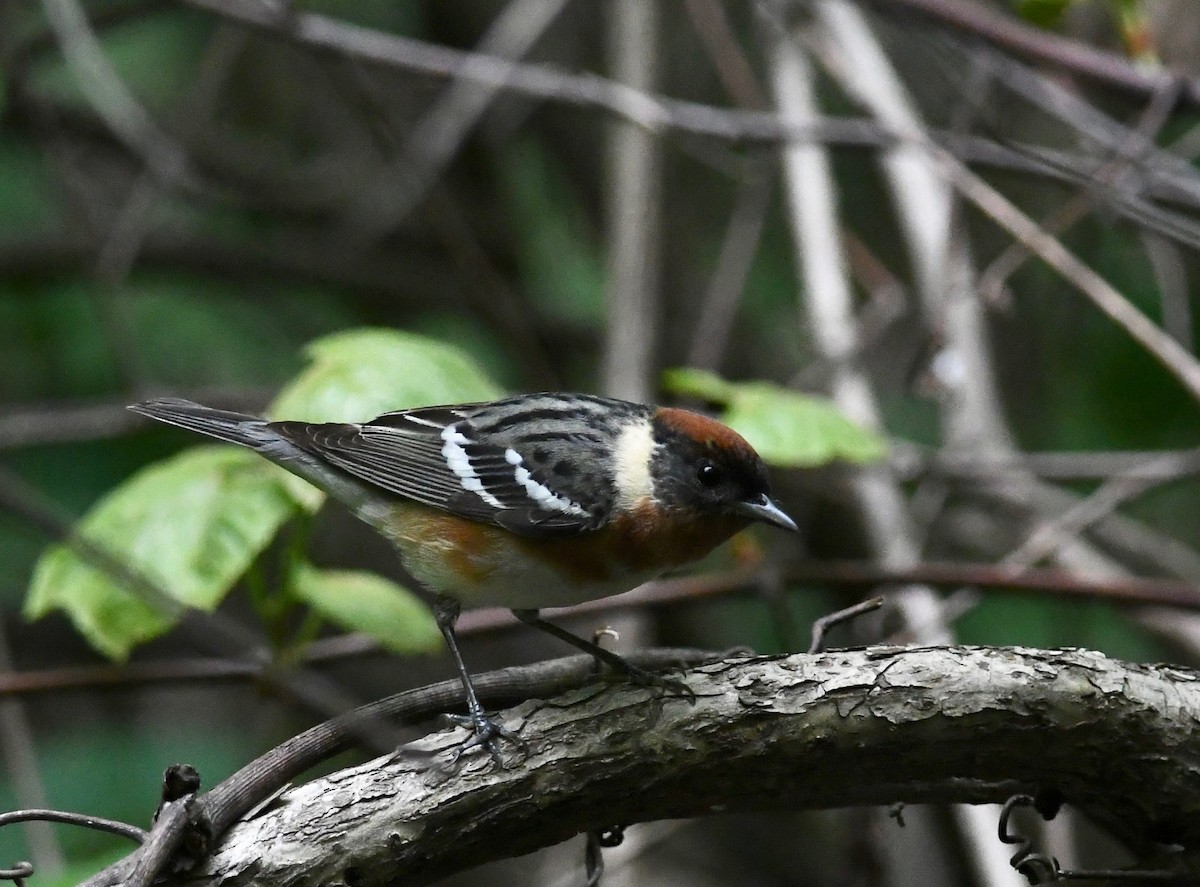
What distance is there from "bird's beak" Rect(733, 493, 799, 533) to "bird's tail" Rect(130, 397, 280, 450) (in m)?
1.21

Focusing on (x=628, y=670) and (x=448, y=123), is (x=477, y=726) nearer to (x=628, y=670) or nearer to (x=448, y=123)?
(x=628, y=670)

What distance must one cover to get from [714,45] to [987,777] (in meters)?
3.66

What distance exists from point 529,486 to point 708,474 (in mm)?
441

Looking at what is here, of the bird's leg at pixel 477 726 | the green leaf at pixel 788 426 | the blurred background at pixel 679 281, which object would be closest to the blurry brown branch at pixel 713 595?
the blurred background at pixel 679 281

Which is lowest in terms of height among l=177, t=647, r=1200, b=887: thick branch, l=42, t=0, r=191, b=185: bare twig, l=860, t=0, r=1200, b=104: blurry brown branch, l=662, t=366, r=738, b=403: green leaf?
l=177, t=647, r=1200, b=887: thick branch

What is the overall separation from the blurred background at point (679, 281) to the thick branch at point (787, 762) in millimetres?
1093

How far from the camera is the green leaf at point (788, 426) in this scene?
3.26 m

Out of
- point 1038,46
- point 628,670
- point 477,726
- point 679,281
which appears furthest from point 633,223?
point 477,726

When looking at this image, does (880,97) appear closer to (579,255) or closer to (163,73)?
(579,255)

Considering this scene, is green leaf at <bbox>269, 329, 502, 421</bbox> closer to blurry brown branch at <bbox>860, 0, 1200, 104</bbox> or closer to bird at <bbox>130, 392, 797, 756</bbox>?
bird at <bbox>130, 392, 797, 756</bbox>

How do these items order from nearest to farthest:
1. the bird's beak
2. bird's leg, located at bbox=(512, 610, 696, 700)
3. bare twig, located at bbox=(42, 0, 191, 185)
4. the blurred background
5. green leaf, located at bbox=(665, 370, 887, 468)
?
bird's leg, located at bbox=(512, 610, 696, 700), the bird's beak, green leaf, located at bbox=(665, 370, 887, 468), the blurred background, bare twig, located at bbox=(42, 0, 191, 185)

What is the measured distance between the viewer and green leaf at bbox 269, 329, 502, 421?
3.10m

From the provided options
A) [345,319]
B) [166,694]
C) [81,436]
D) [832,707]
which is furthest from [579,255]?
[832,707]

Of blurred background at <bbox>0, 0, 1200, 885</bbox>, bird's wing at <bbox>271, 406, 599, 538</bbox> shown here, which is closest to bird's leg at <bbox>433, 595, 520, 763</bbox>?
bird's wing at <bbox>271, 406, 599, 538</bbox>
